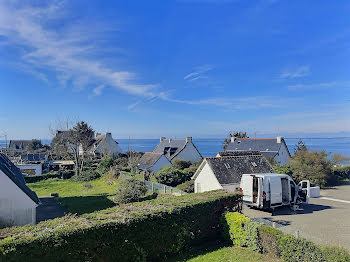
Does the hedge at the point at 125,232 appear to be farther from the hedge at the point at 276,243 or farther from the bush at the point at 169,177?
the bush at the point at 169,177

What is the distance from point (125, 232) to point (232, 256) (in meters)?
4.34

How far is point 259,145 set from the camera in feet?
121

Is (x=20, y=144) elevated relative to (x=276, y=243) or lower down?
elevated

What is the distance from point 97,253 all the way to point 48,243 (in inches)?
68.4

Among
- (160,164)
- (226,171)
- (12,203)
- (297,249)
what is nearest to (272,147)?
(160,164)

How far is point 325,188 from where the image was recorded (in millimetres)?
24719

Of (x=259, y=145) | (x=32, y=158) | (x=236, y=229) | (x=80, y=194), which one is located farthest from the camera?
(x=32, y=158)

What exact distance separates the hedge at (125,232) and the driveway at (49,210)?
1100 cm

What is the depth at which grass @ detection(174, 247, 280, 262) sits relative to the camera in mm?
8867

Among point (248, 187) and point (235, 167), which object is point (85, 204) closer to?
point (235, 167)

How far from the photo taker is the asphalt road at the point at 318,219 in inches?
432

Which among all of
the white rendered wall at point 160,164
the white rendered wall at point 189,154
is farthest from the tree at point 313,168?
the white rendered wall at point 189,154

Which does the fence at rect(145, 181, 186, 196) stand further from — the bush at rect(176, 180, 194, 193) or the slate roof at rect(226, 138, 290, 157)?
the slate roof at rect(226, 138, 290, 157)

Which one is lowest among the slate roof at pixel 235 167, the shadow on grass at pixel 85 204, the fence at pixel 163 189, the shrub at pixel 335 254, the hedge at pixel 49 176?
the shadow on grass at pixel 85 204
